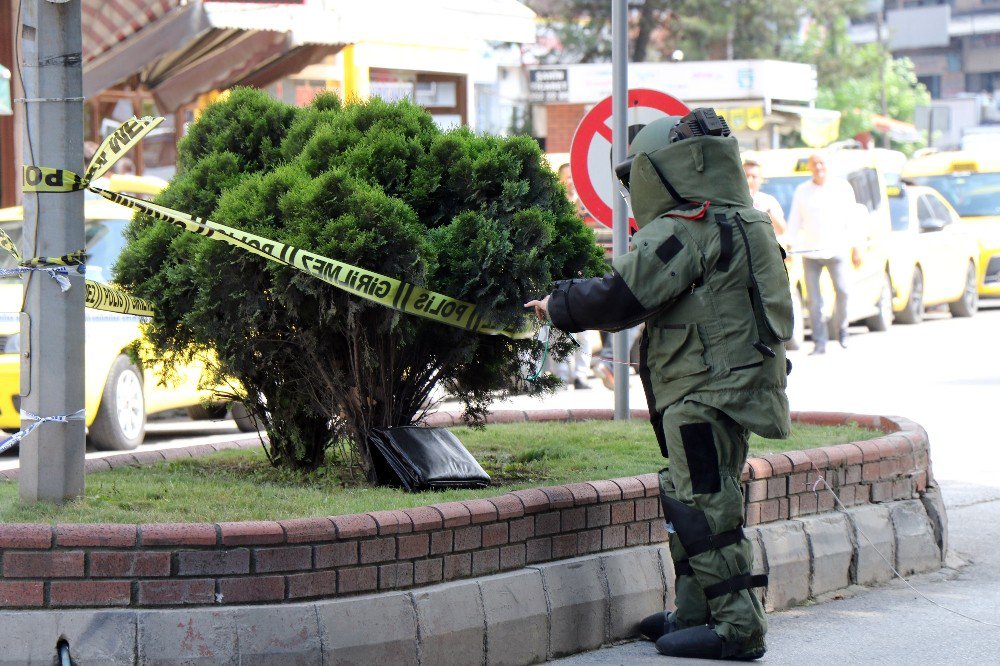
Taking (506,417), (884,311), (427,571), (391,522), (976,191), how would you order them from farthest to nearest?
1. (976,191)
2. (884,311)
3. (506,417)
4. (427,571)
5. (391,522)

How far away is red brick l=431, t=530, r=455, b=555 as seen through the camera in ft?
16.1

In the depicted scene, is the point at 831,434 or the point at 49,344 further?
the point at 831,434

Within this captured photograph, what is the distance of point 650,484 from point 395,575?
124cm

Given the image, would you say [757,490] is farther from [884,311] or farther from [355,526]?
[884,311]

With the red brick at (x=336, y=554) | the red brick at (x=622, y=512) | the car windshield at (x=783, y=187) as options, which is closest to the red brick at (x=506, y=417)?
the red brick at (x=622, y=512)

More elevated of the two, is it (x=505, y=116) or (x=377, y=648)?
(x=505, y=116)

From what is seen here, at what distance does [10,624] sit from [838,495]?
3540 mm

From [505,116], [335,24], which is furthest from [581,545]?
[505,116]

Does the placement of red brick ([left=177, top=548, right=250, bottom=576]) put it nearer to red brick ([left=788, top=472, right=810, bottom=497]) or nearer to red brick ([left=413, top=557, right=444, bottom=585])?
red brick ([left=413, top=557, right=444, bottom=585])

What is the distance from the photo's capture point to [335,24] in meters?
19.4

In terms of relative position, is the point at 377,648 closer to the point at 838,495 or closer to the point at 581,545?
the point at 581,545

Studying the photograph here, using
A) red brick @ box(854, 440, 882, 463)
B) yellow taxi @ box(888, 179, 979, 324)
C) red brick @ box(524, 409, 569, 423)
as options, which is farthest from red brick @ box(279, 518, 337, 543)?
yellow taxi @ box(888, 179, 979, 324)

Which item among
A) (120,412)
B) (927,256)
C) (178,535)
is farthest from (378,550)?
(927,256)

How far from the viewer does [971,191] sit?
80.7ft
